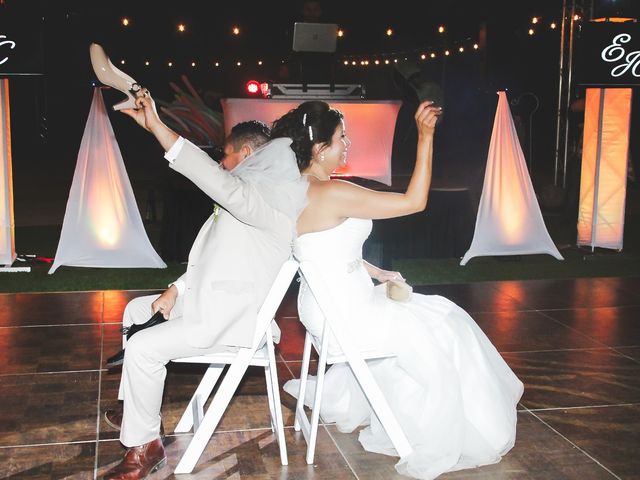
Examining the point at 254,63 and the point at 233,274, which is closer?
the point at 233,274

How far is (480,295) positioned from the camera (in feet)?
21.6

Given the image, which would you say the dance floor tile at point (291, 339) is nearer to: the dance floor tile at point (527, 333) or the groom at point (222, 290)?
the dance floor tile at point (527, 333)

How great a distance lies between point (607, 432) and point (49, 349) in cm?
323

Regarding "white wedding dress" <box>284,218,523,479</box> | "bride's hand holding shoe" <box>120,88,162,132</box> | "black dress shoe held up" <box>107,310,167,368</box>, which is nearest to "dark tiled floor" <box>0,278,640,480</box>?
"white wedding dress" <box>284,218,523,479</box>

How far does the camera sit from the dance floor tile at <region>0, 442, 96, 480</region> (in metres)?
3.21

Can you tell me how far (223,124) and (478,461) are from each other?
580 cm

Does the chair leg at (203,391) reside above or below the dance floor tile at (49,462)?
above

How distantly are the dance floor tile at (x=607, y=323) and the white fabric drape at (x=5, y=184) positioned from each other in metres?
4.79

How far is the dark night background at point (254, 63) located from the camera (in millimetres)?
10844

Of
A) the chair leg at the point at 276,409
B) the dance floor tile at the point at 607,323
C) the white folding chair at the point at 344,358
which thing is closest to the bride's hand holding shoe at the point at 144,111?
the white folding chair at the point at 344,358

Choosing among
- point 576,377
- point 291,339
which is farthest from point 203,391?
point 576,377

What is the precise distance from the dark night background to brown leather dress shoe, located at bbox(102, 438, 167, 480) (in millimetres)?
4773

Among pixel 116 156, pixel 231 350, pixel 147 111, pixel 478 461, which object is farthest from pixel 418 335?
pixel 116 156

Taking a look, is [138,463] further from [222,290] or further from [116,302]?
[116,302]
